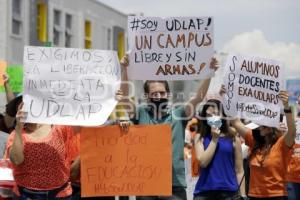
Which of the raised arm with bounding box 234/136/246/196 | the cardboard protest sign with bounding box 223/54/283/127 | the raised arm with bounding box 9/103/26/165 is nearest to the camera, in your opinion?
the raised arm with bounding box 9/103/26/165

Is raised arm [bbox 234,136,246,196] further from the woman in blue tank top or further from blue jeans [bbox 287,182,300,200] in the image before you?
blue jeans [bbox 287,182,300,200]

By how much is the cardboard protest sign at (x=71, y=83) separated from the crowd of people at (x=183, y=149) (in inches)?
4.4

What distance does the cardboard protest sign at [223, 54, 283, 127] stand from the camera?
19.8 ft

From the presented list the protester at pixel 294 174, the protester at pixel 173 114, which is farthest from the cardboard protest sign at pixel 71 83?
the protester at pixel 294 174

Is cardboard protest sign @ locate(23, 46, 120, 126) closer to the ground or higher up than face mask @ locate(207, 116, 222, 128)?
higher up

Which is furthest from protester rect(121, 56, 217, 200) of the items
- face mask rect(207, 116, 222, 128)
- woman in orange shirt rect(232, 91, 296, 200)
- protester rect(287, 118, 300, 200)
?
protester rect(287, 118, 300, 200)

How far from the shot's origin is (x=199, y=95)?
5.61m

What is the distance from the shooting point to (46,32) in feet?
98.5

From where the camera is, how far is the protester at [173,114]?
18.2ft

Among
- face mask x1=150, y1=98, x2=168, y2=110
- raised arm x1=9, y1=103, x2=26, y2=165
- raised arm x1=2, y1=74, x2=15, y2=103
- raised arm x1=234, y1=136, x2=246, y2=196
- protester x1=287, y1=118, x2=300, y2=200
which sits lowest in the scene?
protester x1=287, y1=118, x2=300, y2=200

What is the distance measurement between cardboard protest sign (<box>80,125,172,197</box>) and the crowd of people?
0.38ft

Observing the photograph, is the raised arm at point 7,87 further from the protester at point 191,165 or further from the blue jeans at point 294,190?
the blue jeans at point 294,190

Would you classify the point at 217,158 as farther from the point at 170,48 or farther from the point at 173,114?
the point at 170,48

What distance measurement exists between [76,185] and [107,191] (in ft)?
1.41
